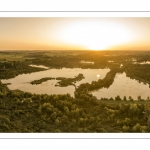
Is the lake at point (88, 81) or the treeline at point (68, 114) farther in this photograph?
the lake at point (88, 81)

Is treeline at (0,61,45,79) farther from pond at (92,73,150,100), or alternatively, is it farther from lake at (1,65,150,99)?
pond at (92,73,150,100)

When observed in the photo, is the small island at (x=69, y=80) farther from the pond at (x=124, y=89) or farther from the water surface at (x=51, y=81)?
the pond at (x=124, y=89)

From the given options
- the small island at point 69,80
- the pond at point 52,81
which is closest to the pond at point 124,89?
the pond at point 52,81

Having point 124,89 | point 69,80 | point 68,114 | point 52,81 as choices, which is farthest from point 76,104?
point 124,89

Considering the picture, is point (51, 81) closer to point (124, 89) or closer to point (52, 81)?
point (52, 81)

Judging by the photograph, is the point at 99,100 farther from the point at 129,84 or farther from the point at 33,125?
the point at 33,125

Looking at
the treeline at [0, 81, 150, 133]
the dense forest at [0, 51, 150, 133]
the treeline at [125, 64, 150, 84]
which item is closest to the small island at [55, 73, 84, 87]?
the dense forest at [0, 51, 150, 133]

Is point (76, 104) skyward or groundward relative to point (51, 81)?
groundward
